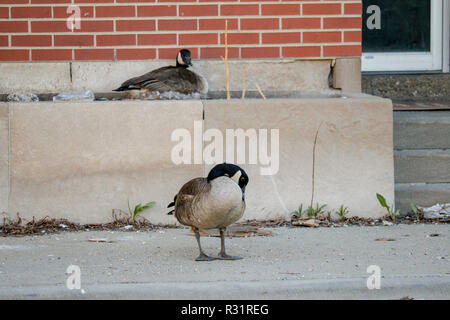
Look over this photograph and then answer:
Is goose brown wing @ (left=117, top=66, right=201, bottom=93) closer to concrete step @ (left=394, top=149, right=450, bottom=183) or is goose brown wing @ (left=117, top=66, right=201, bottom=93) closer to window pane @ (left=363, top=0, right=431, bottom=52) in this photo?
concrete step @ (left=394, top=149, right=450, bottom=183)

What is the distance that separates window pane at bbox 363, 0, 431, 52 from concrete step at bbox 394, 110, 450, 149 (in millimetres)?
2593

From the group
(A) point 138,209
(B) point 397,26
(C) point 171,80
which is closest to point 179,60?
(C) point 171,80

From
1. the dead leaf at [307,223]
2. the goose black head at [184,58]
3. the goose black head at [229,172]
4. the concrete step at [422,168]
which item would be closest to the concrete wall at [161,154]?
the dead leaf at [307,223]

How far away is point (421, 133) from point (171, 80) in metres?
2.67

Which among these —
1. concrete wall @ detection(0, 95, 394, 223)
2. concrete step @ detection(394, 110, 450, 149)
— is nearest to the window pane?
concrete step @ detection(394, 110, 450, 149)

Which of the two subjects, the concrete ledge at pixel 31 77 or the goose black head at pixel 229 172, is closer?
the goose black head at pixel 229 172

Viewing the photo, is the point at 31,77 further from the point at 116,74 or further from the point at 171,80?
the point at 171,80

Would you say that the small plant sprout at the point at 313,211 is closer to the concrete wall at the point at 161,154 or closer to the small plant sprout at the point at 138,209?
the concrete wall at the point at 161,154

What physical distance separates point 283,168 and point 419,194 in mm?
1434

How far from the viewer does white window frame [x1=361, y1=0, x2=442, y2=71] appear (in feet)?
35.9

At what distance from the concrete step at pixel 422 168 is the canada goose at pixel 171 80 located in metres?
2.21

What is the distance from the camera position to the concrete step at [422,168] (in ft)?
27.3

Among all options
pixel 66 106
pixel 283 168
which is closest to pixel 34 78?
pixel 66 106

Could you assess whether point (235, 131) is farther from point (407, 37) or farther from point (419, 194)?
point (407, 37)
